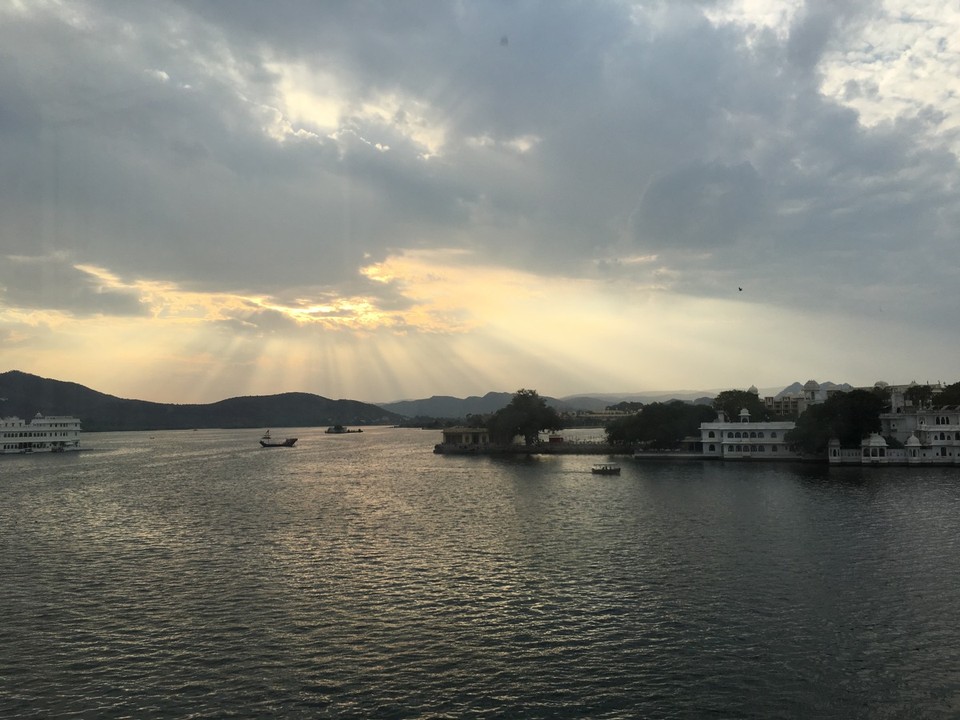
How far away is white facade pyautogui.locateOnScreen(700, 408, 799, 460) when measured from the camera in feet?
324

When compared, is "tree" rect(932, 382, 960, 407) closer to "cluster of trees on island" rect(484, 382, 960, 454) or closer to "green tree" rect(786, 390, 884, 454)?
"cluster of trees on island" rect(484, 382, 960, 454)

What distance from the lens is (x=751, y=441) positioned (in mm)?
100812

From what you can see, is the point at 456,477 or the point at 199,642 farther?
the point at 456,477

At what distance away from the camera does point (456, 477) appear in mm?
88438

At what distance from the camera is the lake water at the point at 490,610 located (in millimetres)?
20203

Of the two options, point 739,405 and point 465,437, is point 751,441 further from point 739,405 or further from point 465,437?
point 465,437

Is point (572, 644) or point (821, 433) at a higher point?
point (821, 433)

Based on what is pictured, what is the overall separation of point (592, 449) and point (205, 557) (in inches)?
3814

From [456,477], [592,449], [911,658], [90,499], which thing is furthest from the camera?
[592,449]

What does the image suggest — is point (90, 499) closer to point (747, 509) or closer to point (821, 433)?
point (747, 509)

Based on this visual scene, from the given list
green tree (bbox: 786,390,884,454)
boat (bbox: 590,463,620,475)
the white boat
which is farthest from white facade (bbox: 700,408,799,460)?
the white boat

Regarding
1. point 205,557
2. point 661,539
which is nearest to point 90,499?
point 205,557

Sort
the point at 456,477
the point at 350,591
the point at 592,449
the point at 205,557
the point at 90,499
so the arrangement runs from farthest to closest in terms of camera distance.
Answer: the point at 592,449 < the point at 456,477 < the point at 90,499 < the point at 205,557 < the point at 350,591

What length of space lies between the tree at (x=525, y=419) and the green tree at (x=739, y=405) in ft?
109
